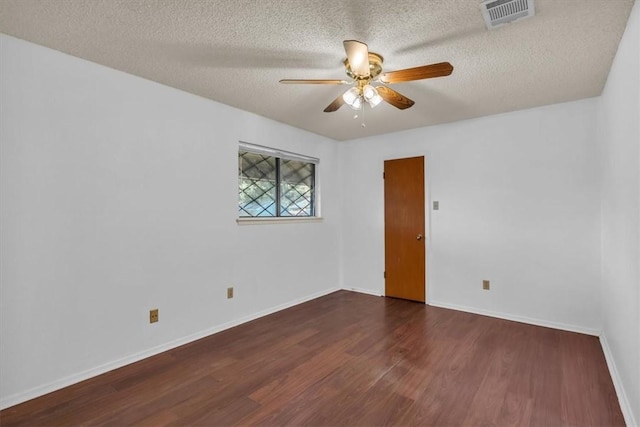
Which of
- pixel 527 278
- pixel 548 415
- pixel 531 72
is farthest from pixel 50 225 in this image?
pixel 527 278

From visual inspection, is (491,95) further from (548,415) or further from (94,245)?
(94,245)

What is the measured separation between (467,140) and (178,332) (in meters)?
3.73

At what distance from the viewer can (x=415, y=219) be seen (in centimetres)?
418

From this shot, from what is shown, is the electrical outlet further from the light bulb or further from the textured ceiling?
the light bulb

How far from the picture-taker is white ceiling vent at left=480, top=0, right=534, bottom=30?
1652mm

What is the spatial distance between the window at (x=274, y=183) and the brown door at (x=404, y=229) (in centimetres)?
109

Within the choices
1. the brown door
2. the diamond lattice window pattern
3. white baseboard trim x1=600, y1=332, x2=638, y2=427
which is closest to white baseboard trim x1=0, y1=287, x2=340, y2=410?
the diamond lattice window pattern

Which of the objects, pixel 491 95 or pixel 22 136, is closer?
pixel 22 136

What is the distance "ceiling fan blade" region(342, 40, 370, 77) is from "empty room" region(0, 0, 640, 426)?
0.02 metres

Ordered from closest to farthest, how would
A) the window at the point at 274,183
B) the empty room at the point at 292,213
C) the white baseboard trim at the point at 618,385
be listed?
the white baseboard trim at the point at 618,385, the empty room at the point at 292,213, the window at the point at 274,183

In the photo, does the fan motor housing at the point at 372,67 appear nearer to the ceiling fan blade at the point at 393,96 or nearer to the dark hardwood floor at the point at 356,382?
the ceiling fan blade at the point at 393,96


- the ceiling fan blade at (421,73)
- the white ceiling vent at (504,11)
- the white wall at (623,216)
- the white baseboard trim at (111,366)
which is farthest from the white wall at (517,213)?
the white baseboard trim at (111,366)

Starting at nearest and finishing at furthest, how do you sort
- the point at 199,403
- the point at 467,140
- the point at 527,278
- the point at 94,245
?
1. the point at 199,403
2. the point at 94,245
3. the point at 527,278
4. the point at 467,140

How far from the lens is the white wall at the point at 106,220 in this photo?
2.03m
